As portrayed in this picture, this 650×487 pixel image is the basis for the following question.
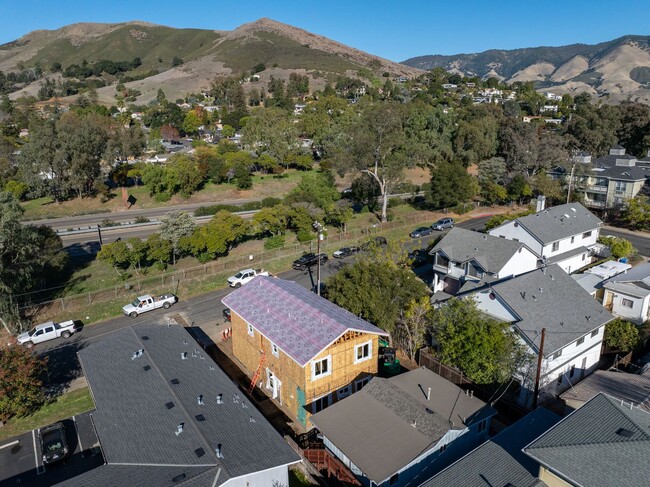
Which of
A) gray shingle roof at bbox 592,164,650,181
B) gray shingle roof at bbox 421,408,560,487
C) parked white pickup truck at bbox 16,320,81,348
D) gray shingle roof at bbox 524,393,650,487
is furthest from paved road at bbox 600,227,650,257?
parked white pickup truck at bbox 16,320,81,348

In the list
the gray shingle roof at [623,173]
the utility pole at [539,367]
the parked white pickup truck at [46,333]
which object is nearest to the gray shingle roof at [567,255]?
the utility pole at [539,367]

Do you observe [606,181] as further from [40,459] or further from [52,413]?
[40,459]

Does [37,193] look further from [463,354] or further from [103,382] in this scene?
[463,354]

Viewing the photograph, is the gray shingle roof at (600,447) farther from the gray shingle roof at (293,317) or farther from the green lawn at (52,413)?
the green lawn at (52,413)

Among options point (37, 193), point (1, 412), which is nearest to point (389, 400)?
point (1, 412)

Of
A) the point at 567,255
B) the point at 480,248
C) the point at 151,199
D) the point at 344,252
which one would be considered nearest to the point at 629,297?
the point at 567,255

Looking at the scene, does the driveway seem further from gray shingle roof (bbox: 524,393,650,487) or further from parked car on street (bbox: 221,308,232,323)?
gray shingle roof (bbox: 524,393,650,487)
